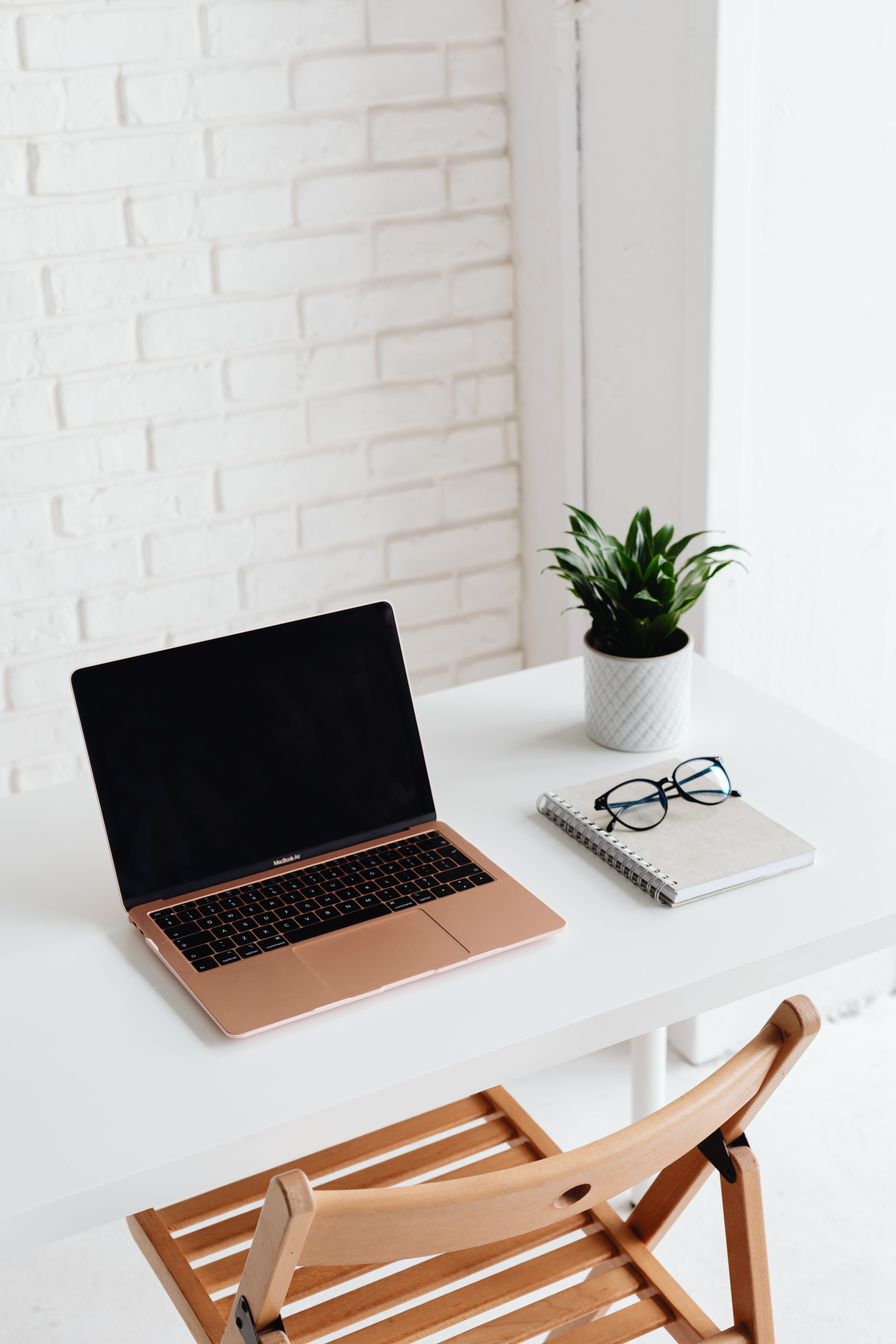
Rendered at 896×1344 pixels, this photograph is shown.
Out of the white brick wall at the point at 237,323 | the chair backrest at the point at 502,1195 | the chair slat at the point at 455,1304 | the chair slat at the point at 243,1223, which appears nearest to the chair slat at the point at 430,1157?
the chair slat at the point at 243,1223

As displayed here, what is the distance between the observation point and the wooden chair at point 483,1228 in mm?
888

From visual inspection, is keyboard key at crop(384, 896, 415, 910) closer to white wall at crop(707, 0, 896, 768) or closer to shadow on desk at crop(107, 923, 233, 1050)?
shadow on desk at crop(107, 923, 233, 1050)

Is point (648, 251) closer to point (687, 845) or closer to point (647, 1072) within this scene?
point (687, 845)

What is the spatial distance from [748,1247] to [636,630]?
58cm

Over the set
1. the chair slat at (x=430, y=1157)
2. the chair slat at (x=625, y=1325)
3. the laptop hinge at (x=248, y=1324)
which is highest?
the laptop hinge at (x=248, y=1324)

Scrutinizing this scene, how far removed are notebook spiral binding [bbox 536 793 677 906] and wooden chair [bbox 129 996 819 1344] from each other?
0.64ft

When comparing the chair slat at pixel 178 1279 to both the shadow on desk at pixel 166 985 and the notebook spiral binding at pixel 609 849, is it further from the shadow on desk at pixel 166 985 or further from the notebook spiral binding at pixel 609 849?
the notebook spiral binding at pixel 609 849

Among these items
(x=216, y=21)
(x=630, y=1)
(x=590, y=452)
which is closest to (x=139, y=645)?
(x=590, y=452)

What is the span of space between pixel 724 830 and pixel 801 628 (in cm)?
71

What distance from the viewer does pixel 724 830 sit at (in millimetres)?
1278

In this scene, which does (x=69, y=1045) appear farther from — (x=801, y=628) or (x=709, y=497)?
(x=801, y=628)

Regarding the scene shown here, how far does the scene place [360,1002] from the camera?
1.10 meters

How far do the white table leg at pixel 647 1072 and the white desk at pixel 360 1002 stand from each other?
1.56ft

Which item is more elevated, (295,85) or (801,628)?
(295,85)
